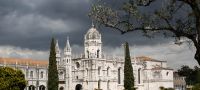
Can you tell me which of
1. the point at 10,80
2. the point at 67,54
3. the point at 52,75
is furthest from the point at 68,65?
the point at 10,80

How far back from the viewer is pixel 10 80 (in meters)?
45.6

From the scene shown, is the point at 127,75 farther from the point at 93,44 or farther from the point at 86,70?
the point at 93,44

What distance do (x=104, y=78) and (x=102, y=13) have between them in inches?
3200

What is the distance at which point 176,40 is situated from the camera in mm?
13977

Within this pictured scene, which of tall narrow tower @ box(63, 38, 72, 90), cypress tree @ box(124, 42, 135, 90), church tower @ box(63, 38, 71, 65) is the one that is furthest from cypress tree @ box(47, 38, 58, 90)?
tall narrow tower @ box(63, 38, 72, 90)

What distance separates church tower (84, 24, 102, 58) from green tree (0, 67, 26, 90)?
1902 inches

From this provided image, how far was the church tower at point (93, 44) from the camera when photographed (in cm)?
9621

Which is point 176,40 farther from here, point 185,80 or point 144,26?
point 185,80

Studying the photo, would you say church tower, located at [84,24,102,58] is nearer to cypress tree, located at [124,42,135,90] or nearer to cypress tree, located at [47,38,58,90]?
cypress tree, located at [124,42,135,90]

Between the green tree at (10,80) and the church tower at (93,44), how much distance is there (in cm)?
4832

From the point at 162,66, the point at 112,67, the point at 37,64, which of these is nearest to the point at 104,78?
the point at 112,67

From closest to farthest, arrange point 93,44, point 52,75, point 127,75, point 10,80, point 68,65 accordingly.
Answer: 1. point 10,80
2. point 52,75
3. point 127,75
4. point 68,65
5. point 93,44

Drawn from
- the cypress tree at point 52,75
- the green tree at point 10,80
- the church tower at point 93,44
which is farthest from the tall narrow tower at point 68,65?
the green tree at point 10,80

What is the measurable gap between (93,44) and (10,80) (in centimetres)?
5195
